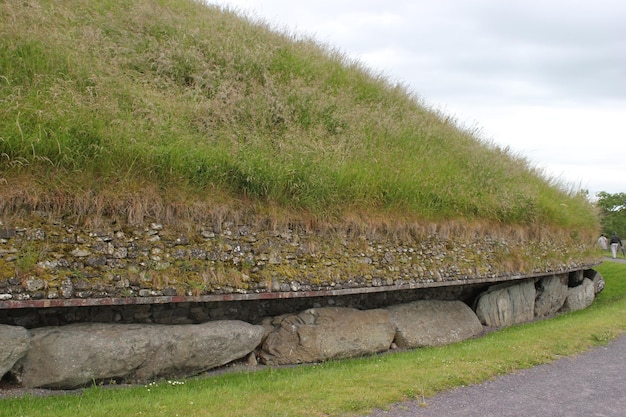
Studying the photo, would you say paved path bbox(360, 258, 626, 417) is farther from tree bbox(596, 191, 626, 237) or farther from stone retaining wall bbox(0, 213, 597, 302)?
tree bbox(596, 191, 626, 237)

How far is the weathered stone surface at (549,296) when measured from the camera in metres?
16.2

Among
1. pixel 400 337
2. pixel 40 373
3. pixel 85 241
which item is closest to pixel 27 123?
pixel 85 241

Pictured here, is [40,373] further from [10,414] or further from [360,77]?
[360,77]

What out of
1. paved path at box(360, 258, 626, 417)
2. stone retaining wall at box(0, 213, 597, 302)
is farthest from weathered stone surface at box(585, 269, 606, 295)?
paved path at box(360, 258, 626, 417)

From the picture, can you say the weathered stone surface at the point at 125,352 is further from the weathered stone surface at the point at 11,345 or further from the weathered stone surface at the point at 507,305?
the weathered stone surface at the point at 507,305

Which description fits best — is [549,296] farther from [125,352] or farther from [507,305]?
[125,352]

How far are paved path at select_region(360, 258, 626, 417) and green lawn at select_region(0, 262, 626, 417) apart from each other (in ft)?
0.87

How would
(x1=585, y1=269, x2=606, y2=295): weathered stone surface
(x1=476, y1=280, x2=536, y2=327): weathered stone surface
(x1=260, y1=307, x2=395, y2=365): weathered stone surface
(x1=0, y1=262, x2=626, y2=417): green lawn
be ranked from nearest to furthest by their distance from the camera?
(x1=0, y1=262, x2=626, y2=417): green lawn
(x1=260, y1=307, x2=395, y2=365): weathered stone surface
(x1=476, y1=280, x2=536, y2=327): weathered stone surface
(x1=585, y1=269, x2=606, y2=295): weathered stone surface

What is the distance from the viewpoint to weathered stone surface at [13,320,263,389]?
300 inches

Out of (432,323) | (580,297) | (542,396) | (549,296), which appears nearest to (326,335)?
(432,323)

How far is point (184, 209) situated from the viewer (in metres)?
9.35

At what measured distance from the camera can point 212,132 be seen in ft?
38.8

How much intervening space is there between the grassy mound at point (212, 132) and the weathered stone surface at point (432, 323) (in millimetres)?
2140

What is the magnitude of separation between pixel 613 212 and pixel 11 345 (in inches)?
2206
